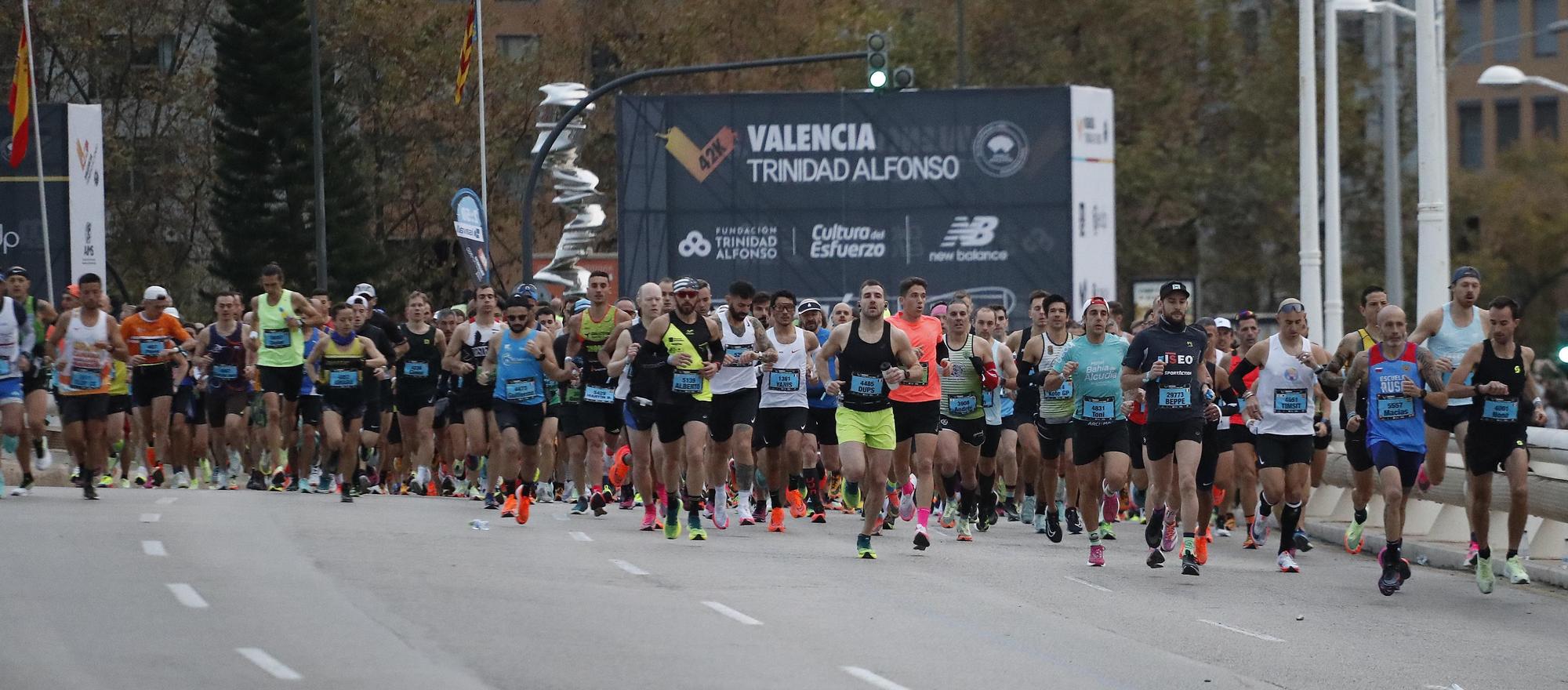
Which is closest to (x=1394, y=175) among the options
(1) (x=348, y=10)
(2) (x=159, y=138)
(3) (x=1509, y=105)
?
(1) (x=348, y=10)

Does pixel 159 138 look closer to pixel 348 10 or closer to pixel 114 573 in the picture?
pixel 348 10

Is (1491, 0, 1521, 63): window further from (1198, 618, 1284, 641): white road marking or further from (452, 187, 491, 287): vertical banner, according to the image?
(1198, 618, 1284, 641): white road marking

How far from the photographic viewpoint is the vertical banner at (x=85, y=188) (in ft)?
127

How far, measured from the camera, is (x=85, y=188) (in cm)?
3934

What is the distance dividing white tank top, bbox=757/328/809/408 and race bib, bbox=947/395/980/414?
1.21 metres

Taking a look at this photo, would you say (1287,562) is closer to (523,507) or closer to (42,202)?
(523,507)

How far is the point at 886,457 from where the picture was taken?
55.4ft

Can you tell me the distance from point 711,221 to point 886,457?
A: 67.8ft

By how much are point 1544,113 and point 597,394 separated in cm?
7366

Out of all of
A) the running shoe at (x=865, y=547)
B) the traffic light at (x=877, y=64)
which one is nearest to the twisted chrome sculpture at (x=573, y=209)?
the traffic light at (x=877, y=64)

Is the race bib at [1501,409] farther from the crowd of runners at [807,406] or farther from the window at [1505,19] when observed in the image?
the window at [1505,19]

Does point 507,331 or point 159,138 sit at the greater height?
point 159,138

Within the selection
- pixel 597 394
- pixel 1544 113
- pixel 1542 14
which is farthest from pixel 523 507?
pixel 1544 113

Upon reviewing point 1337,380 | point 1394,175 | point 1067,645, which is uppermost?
point 1394,175
